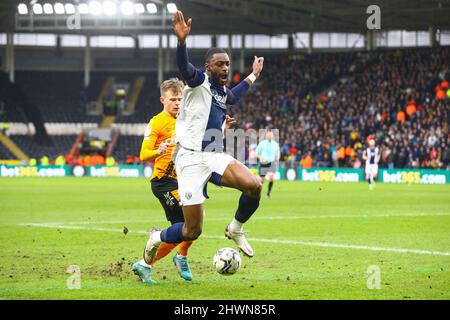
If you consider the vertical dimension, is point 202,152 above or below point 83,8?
below

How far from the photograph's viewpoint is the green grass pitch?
9.32 meters

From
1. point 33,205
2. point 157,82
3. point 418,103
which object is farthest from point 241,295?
point 157,82

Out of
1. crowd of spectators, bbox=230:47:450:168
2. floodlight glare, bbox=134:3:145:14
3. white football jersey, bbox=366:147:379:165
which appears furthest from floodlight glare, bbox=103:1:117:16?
white football jersey, bbox=366:147:379:165

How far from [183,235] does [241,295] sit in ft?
3.57

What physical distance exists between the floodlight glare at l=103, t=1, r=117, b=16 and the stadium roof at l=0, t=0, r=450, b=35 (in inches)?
77.0

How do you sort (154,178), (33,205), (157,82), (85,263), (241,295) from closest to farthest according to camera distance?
(241,295) → (154,178) → (85,263) → (33,205) → (157,82)

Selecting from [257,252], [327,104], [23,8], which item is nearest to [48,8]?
[23,8]

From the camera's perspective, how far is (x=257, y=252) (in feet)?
43.6

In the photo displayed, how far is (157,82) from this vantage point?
227 feet

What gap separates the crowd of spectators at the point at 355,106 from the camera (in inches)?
1850

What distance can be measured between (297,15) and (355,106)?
25.9 ft

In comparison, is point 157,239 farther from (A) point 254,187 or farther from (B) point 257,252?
(B) point 257,252

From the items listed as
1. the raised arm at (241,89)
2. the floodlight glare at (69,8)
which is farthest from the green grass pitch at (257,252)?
the floodlight glare at (69,8)

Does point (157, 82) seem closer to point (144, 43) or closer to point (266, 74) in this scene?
point (144, 43)
